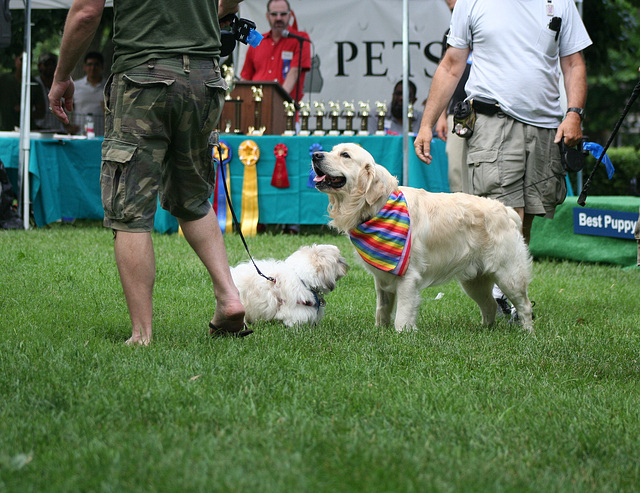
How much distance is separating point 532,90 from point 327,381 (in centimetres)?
289

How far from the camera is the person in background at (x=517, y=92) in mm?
5090

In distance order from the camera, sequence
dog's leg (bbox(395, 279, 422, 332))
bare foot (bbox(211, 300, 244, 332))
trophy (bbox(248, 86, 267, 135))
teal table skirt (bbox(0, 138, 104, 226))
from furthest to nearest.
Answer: teal table skirt (bbox(0, 138, 104, 226)) → trophy (bbox(248, 86, 267, 135)) → dog's leg (bbox(395, 279, 422, 332)) → bare foot (bbox(211, 300, 244, 332))

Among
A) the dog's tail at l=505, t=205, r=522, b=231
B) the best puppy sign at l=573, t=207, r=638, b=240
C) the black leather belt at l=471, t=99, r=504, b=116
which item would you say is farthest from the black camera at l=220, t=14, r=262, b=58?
the best puppy sign at l=573, t=207, r=638, b=240

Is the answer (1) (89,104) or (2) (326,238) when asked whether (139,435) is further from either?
(1) (89,104)

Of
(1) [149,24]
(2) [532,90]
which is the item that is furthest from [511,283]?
(1) [149,24]

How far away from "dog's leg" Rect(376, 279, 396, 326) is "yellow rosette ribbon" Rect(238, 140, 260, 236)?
4471 millimetres

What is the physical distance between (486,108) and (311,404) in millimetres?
3022

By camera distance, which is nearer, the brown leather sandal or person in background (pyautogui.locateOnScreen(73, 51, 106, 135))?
the brown leather sandal

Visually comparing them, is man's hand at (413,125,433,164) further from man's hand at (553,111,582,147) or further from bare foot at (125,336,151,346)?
bare foot at (125,336,151,346)

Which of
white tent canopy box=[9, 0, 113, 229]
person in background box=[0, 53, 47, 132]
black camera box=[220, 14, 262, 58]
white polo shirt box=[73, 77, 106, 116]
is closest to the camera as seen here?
black camera box=[220, 14, 262, 58]

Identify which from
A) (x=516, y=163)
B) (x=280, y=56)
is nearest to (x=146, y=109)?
(x=516, y=163)

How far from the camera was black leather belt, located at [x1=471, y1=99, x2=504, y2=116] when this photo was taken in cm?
516

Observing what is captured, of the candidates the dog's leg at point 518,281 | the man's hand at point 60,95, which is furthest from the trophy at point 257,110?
the man's hand at point 60,95

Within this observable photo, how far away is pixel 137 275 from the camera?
363 cm
